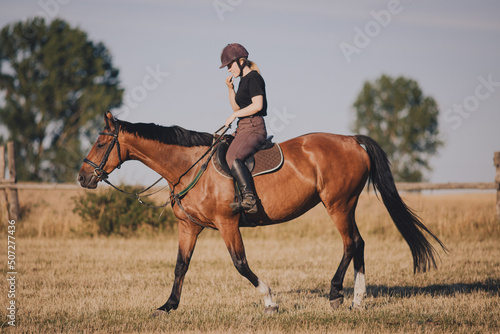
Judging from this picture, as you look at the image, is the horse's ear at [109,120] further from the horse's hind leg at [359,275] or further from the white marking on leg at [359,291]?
the white marking on leg at [359,291]

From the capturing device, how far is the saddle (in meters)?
6.10

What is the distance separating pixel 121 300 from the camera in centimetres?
677

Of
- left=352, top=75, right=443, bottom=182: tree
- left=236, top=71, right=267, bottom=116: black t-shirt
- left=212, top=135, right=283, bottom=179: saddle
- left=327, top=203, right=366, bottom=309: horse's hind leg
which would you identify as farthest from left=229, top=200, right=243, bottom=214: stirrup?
left=352, top=75, right=443, bottom=182: tree

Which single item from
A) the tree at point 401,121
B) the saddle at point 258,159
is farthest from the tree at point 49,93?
the saddle at point 258,159

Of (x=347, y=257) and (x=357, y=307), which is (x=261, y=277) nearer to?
(x=347, y=257)

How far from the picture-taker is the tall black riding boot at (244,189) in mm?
5875

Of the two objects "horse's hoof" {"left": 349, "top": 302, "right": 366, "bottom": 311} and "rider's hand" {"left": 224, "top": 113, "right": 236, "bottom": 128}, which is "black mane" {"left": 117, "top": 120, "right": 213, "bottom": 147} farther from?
"horse's hoof" {"left": 349, "top": 302, "right": 366, "bottom": 311}

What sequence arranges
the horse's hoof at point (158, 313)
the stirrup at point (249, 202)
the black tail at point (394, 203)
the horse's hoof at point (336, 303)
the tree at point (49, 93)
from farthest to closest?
1. the tree at point (49, 93)
2. the black tail at point (394, 203)
3. the horse's hoof at point (336, 303)
4. the horse's hoof at point (158, 313)
5. the stirrup at point (249, 202)

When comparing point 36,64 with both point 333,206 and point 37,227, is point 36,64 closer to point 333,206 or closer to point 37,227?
point 37,227

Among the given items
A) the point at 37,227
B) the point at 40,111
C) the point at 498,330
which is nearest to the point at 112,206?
the point at 37,227

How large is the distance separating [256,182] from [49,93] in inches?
1247

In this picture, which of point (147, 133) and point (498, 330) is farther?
point (147, 133)

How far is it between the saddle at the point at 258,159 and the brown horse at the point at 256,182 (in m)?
0.09

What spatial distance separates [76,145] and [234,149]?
29.3m
